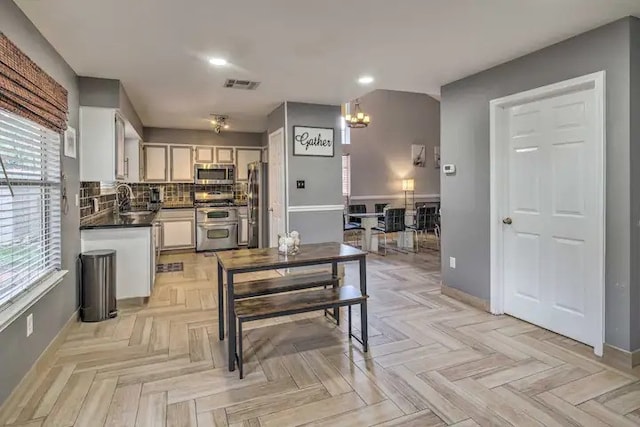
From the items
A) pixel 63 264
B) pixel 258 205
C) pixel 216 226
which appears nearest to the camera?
pixel 63 264

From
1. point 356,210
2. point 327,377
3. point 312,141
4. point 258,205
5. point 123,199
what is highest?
point 312,141

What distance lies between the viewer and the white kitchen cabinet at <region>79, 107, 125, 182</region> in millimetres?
3738

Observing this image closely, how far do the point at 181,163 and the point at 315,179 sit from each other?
328cm

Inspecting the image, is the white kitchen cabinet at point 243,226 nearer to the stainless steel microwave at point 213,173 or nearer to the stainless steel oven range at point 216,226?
the stainless steel oven range at point 216,226

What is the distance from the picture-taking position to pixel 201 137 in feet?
24.6

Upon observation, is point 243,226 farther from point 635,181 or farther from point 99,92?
point 635,181

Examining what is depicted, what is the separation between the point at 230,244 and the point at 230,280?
5.00 metres

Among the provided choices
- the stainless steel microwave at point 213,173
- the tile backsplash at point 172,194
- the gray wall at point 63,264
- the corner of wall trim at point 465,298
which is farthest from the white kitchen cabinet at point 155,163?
the corner of wall trim at point 465,298

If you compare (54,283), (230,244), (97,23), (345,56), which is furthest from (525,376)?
(230,244)

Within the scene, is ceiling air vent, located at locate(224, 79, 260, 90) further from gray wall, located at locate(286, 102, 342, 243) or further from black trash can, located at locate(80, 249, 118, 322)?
black trash can, located at locate(80, 249, 118, 322)

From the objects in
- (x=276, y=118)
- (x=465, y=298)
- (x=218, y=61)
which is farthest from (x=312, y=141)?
(x=465, y=298)

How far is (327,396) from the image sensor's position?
2271 millimetres

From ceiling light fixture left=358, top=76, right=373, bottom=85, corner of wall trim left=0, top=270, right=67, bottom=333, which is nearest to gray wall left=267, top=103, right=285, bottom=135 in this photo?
ceiling light fixture left=358, top=76, right=373, bottom=85

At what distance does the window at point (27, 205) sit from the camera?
2246 mm
